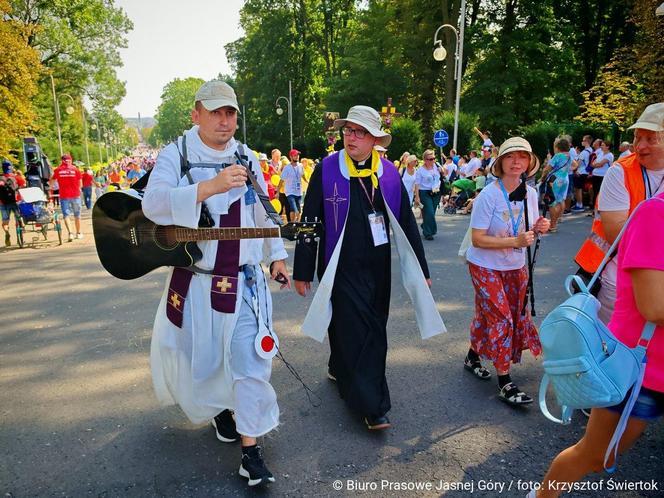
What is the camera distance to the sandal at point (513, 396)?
385 cm

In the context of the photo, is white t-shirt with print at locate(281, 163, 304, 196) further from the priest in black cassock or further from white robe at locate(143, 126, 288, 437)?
white robe at locate(143, 126, 288, 437)

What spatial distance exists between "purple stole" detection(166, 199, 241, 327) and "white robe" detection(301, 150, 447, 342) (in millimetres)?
787

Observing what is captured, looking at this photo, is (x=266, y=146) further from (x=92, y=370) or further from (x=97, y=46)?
(x=92, y=370)

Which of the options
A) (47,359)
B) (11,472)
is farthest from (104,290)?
(11,472)

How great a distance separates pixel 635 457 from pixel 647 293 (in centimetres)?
188

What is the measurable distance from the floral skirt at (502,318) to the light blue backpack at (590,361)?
1.88 metres

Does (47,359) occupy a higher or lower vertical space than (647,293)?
lower

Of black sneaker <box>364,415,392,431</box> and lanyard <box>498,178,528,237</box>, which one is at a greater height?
lanyard <box>498,178,528,237</box>

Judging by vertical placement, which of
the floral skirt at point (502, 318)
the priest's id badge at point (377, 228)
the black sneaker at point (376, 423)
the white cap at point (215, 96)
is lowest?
the black sneaker at point (376, 423)

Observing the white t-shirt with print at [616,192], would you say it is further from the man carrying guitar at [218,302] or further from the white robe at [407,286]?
the man carrying guitar at [218,302]

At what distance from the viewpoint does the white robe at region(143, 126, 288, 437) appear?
2846mm

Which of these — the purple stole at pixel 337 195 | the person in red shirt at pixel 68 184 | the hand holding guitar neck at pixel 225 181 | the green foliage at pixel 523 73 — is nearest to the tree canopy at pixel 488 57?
the green foliage at pixel 523 73

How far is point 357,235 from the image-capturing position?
3697 millimetres

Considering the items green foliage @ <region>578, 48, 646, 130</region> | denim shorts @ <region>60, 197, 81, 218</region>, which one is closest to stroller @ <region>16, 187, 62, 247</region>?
denim shorts @ <region>60, 197, 81, 218</region>
